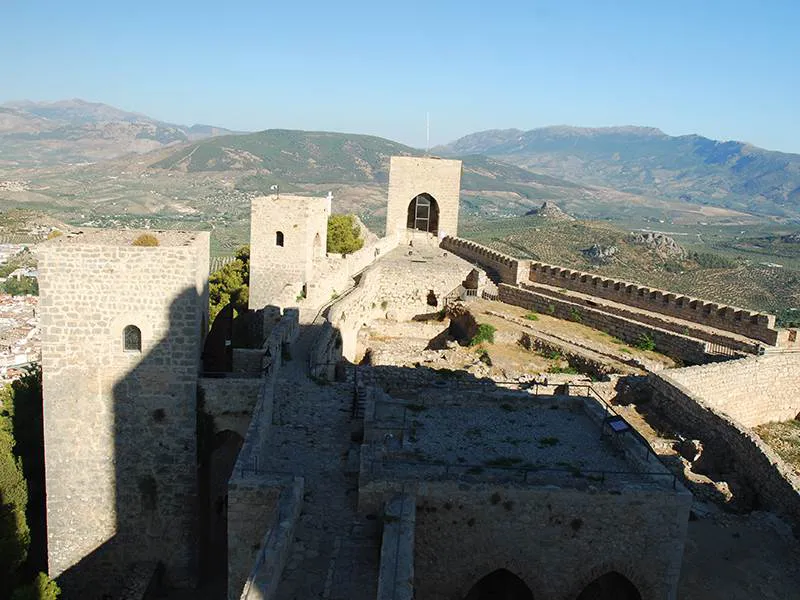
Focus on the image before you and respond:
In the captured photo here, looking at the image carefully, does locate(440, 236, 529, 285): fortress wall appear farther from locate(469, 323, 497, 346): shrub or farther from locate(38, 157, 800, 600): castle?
locate(469, 323, 497, 346): shrub

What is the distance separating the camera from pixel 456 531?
7496mm

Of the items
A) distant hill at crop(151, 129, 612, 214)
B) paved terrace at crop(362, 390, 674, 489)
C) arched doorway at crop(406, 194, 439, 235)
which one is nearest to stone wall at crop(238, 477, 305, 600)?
paved terrace at crop(362, 390, 674, 489)

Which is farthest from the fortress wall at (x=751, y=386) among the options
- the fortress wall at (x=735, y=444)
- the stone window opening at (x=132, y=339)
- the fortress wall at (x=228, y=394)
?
the stone window opening at (x=132, y=339)

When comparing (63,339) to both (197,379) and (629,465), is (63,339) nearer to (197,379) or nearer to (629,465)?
(197,379)

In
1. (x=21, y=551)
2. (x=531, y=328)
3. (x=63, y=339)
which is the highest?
(x=63, y=339)

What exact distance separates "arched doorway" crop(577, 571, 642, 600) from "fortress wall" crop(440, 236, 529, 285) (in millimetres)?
14503

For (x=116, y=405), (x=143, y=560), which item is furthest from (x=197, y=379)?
(x=143, y=560)

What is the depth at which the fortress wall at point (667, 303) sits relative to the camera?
723 inches

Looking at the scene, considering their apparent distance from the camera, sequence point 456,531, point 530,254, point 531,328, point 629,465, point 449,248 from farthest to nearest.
Result: point 530,254
point 449,248
point 531,328
point 629,465
point 456,531

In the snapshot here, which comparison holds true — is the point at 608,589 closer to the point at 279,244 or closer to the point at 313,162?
the point at 279,244

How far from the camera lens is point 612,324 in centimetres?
1967

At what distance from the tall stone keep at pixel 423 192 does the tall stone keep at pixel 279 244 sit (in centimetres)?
919

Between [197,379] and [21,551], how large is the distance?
477 cm

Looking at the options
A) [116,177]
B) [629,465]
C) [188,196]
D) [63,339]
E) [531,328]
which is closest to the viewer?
[629,465]
